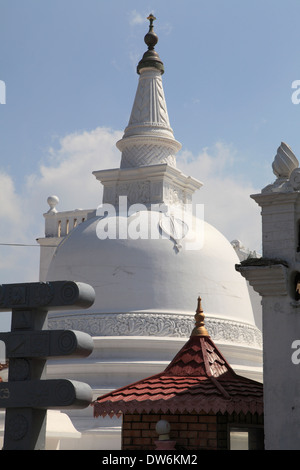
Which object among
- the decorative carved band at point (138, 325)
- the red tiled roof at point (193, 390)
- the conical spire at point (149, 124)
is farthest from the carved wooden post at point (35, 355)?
the conical spire at point (149, 124)

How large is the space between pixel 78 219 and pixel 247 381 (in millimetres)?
19244

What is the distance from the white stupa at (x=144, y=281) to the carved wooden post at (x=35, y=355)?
34.9 ft

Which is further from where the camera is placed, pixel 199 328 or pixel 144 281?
pixel 144 281

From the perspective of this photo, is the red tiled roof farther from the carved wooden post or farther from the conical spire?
the conical spire

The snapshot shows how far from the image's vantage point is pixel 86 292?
1596 centimetres

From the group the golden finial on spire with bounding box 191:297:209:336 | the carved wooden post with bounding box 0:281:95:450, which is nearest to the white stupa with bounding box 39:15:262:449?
the golden finial on spire with bounding box 191:297:209:336

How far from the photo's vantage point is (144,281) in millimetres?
29219

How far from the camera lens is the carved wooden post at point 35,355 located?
1554cm

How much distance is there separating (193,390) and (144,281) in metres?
11.7

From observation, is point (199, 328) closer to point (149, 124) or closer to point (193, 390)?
point (193, 390)

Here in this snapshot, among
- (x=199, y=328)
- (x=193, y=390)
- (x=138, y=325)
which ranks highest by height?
(x=138, y=325)

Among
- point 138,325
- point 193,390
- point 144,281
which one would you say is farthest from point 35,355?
→ point 144,281
